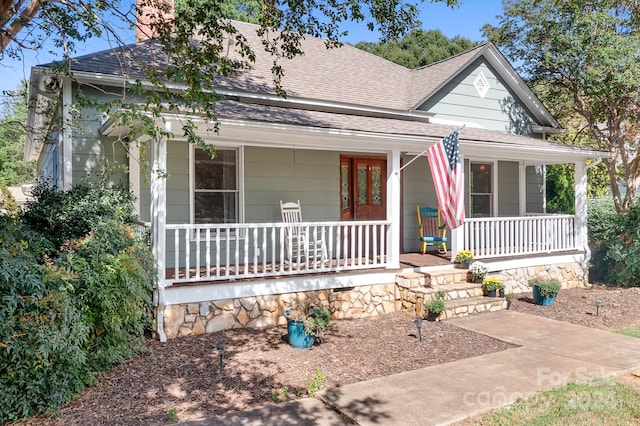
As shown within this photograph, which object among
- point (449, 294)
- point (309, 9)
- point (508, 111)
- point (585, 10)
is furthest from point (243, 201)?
point (585, 10)

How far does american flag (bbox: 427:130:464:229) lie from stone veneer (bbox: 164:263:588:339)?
1.37 m

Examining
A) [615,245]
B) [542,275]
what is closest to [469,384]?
[542,275]

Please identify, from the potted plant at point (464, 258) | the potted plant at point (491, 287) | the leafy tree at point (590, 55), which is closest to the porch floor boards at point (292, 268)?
the potted plant at point (464, 258)

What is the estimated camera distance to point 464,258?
8.22m

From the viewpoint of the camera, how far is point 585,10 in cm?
1077

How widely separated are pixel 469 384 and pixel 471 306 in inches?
121

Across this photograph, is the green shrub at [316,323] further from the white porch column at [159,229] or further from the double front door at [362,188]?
the double front door at [362,188]

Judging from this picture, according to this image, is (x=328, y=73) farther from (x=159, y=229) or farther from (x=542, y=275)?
(x=542, y=275)

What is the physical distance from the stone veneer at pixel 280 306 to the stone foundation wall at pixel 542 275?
0.37 meters

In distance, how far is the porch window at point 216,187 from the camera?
7.88 m

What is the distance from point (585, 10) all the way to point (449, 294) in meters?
8.28

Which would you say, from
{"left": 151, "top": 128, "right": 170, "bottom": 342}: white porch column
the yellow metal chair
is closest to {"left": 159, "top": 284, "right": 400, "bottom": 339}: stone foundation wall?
{"left": 151, "top": 128, "right": 170, "bottom": 342}: white porch column

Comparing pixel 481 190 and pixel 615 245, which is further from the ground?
pixel 481 190

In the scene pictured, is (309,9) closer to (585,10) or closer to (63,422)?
(63,422)
